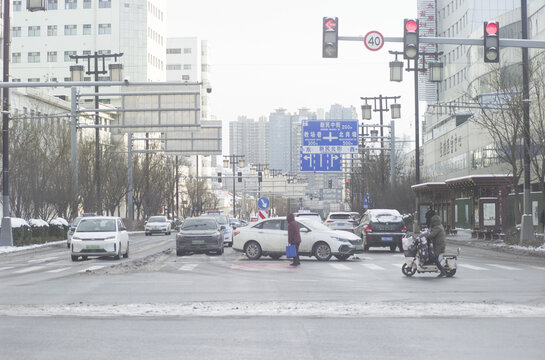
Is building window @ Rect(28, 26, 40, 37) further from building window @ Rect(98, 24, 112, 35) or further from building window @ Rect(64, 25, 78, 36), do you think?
building window @ Rect(98, 24, 112, 35)

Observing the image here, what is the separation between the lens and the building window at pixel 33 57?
415 ft

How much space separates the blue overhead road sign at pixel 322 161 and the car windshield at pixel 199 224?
86.9 feet

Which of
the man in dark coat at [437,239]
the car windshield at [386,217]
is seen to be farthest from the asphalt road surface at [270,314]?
the car windshield at [386,217]

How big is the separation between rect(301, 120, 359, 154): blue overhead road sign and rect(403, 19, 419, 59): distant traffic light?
35690 mm

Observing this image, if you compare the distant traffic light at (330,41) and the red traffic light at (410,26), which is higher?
the red traffic light at (410,26)

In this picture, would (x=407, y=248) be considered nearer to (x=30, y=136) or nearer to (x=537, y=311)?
(x=537, y=311)

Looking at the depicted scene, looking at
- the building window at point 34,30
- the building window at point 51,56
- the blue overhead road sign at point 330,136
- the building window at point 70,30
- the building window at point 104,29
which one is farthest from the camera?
the building window at point 34,30

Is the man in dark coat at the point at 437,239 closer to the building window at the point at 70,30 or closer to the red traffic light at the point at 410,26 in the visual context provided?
the red traffic light at the point at 410,26

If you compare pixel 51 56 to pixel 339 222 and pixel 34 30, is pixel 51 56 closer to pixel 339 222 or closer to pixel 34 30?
pixel 34 30

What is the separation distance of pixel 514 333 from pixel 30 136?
1641 inches

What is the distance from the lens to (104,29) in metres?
124

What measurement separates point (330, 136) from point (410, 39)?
119ft

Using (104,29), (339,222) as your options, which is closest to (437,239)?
(339,222)

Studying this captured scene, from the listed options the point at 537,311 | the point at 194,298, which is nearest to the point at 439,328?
the point at 537,311
